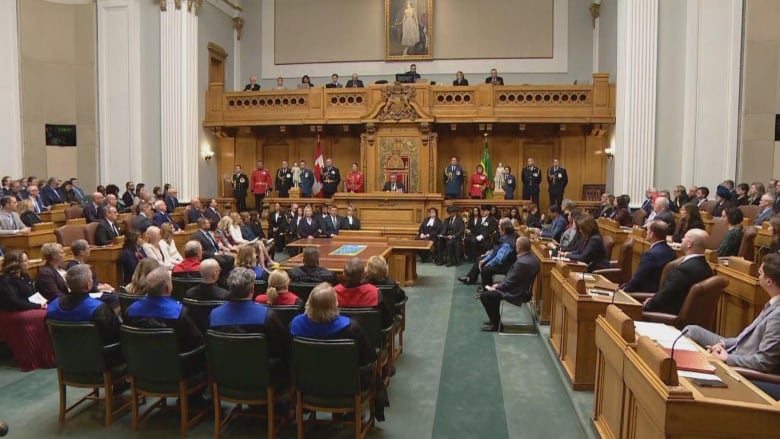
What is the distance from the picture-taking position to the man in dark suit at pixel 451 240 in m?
11.9

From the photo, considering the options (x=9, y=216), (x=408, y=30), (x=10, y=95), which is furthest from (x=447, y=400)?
(x=408, y=30)

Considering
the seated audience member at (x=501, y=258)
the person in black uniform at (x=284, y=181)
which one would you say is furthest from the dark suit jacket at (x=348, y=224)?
the seated audience member at (x=501, y=258)

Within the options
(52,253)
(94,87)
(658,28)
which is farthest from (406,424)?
(94,87)

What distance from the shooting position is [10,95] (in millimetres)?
12852

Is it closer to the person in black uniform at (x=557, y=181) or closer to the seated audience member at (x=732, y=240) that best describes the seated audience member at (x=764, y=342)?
the seated audience member at (x=732, y=240)

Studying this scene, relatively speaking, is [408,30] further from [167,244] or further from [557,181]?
[167,244]

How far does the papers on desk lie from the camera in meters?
5.53

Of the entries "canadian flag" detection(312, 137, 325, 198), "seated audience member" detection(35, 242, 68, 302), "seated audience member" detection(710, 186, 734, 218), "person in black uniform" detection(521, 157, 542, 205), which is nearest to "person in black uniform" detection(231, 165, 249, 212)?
"canadian flag" detection(312, 137, 325, 198)

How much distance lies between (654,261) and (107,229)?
723 centimetres

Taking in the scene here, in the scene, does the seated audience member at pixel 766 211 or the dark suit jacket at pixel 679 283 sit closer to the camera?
the dark suit jacket at pixel 679 283

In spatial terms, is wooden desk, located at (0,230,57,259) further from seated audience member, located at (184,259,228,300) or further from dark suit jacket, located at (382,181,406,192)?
dark suit jacket, located at (382,181,406,192)

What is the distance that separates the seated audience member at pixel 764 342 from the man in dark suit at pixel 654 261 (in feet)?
5.28

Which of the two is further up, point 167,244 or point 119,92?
point 119,92

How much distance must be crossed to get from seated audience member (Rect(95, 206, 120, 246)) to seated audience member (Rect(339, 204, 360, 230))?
15.2 ft
